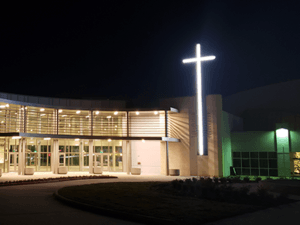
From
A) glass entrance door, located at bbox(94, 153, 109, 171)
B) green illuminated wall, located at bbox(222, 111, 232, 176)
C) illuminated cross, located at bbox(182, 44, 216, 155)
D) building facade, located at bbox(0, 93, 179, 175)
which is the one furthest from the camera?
glass entrance door, located at bbox(94, 153, 109, 171)

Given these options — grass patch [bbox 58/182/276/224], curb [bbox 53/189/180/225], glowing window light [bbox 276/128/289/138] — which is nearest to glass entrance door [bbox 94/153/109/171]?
glowing window light [bbox 276/128/289/138]

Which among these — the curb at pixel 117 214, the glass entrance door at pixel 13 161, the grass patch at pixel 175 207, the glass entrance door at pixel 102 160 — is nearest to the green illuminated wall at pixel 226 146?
the glass entrance door at pixel 102 160

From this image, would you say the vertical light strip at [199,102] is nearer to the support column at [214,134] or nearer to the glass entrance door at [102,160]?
the support column at [214,134]

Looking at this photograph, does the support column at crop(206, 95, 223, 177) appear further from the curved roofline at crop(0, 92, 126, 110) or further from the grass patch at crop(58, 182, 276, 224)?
the grass patch at crop(58, 182, 276, 224)

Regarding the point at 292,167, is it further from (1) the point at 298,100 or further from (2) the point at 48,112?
(2) the point at 48,112

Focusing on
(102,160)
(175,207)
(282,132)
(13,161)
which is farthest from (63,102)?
(175,207)

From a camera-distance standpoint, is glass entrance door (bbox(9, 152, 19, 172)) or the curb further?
glass entrance door (bbox(9, 152, 19, 172))

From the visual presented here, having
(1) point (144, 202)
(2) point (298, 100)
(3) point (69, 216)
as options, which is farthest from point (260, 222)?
(2) point (298, 100)

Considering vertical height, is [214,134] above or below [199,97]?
below

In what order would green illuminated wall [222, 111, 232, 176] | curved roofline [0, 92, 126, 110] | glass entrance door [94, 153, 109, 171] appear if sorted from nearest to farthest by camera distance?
green illuminated wall [222, 111, 232, 176]
glass entrance door [94, 153, 109, 171]
curved roofline [0, 92, 126, 110]

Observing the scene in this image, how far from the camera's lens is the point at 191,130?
1232 inches

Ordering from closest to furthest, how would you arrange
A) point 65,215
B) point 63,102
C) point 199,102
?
point 65,215 < point 199,102 < point 63,102

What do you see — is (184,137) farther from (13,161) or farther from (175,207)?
(175,207)

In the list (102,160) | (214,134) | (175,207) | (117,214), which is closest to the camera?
(117,214)
